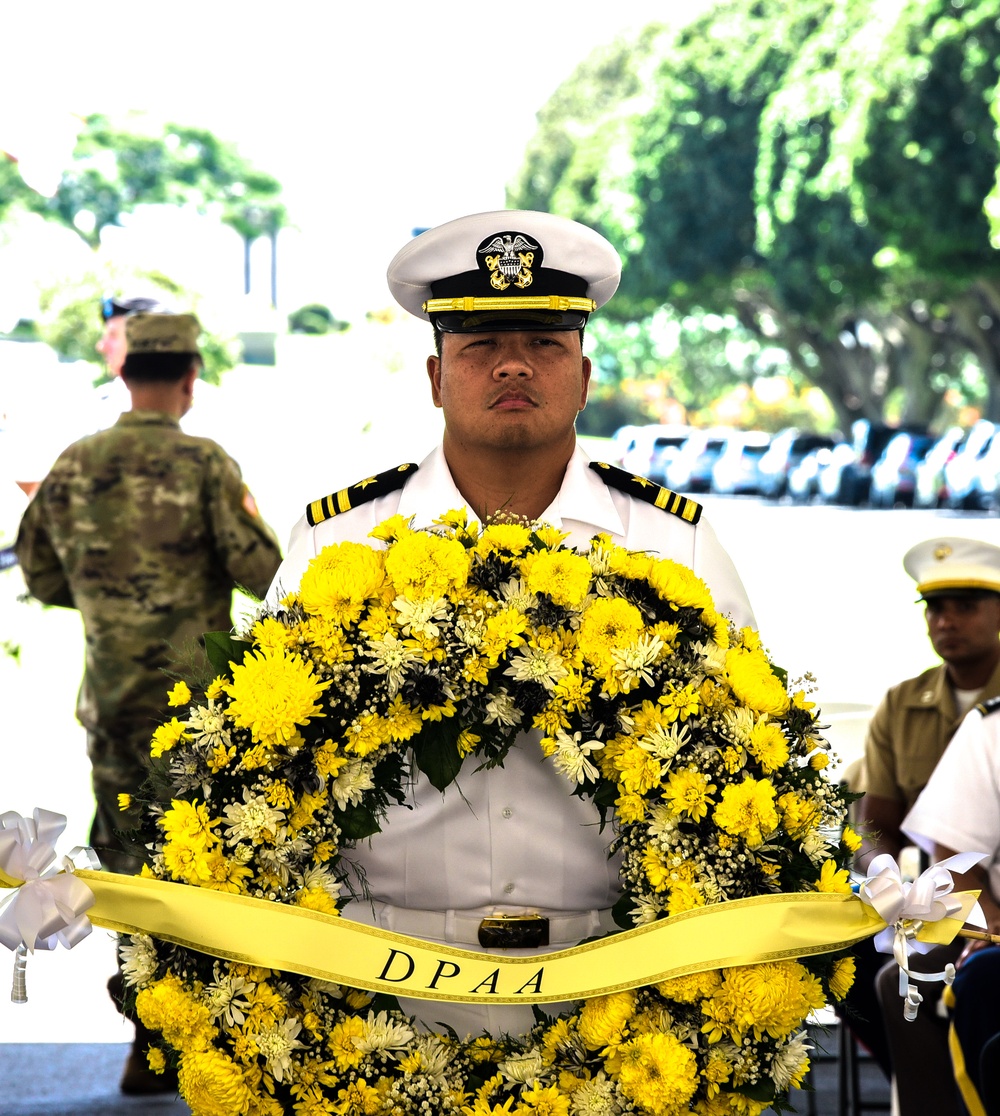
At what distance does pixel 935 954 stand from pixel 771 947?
1.79 meters

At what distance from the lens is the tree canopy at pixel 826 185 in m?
26.3

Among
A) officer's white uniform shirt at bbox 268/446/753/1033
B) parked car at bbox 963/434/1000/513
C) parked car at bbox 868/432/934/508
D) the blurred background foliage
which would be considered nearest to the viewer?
officer's white uniform shirt at bbox 268/446/753/1033

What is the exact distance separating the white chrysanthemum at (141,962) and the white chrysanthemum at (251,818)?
0.19 m

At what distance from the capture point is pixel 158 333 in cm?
487

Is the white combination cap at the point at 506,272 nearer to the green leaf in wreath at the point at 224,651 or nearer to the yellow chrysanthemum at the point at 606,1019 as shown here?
the green leaf in wreath at the point at 224,651

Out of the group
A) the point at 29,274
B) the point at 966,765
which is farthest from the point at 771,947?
the point at 29,274

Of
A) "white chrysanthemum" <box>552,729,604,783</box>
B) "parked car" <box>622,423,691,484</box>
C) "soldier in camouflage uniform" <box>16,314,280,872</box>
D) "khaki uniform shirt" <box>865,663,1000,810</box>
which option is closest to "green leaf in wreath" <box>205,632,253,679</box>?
"white chrysanthemum" <box>552,729,604,783</box>

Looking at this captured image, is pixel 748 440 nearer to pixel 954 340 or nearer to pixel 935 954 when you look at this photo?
pixel 954 340

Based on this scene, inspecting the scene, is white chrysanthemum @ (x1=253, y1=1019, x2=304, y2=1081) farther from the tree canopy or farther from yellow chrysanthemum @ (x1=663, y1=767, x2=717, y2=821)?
the tree canopy

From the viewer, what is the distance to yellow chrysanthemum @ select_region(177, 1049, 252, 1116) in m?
2.07

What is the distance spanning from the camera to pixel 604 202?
130 feet

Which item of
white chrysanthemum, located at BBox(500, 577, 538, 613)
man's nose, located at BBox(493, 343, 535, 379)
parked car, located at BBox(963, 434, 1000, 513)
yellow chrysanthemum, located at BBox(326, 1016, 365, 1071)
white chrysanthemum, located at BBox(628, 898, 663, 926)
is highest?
parked car, located at BBox(963, 434, 1000, 513)

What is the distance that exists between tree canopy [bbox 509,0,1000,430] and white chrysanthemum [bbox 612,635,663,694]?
1945cm

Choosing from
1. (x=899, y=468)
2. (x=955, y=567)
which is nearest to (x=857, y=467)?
(x=899, y=468)
